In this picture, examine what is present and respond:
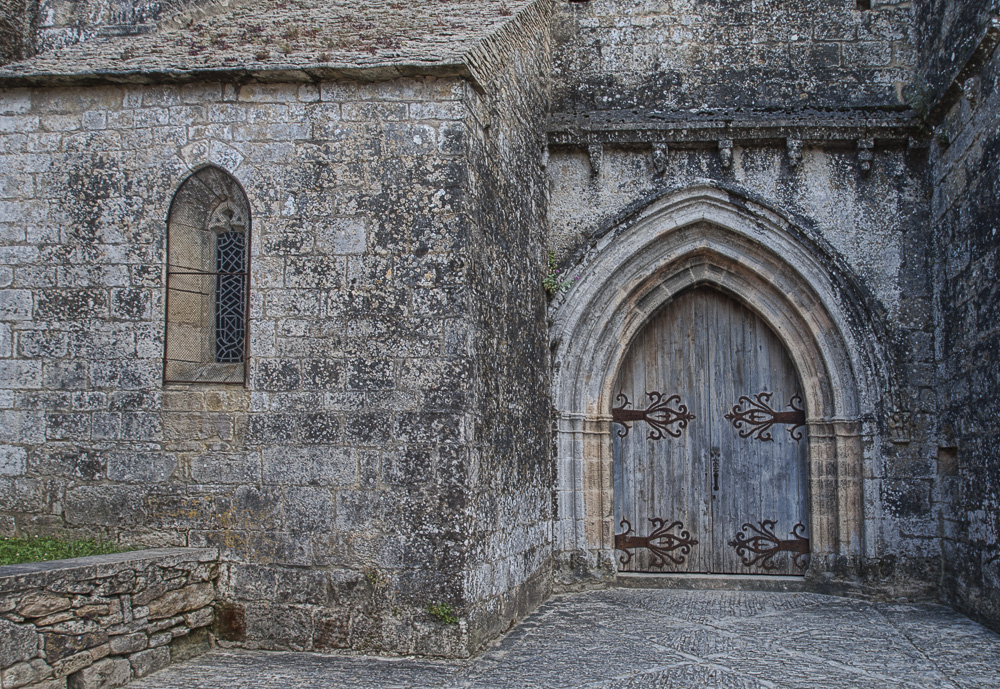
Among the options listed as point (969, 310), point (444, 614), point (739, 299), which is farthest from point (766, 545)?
point (444, 614)

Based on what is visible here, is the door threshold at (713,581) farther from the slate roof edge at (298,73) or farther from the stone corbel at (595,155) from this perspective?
the slate roof edge at (298,73)

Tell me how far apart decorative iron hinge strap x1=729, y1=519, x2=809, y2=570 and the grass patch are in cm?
443

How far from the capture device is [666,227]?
6492 millimetres

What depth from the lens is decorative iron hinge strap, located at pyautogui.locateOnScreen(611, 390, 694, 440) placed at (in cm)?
676

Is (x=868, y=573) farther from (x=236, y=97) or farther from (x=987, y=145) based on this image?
(x=236, y=97)

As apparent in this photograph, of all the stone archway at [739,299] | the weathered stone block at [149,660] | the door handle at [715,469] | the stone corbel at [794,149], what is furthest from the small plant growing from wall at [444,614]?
the stone corbel at [794,149]

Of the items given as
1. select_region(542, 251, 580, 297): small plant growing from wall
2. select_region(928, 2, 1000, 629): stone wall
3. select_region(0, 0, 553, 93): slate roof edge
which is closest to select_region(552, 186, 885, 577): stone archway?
select_region(542, 251, 580, 297): small plant growing from wall

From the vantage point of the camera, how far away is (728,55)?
662 centimetres

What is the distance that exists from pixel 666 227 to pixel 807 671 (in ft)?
11.2

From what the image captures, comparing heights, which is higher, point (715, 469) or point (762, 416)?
point (762, 416)

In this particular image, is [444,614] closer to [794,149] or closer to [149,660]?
[149,660]

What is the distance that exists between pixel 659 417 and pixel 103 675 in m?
4.35

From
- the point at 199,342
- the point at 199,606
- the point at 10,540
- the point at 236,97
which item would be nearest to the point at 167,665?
the point at 199,606

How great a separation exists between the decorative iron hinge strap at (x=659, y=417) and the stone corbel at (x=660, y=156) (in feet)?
5.83
